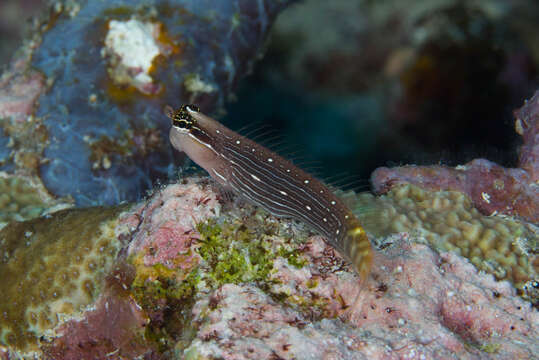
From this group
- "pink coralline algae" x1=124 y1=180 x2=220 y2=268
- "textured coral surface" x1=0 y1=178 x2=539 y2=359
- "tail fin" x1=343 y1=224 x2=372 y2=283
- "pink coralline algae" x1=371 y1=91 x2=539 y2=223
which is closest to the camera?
"textured coral surface" x1=0 y1=178 x2=539 y2=359

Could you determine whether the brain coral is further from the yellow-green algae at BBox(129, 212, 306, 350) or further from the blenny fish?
the yellow-green algae at BBox(129, 212, 306, 350)

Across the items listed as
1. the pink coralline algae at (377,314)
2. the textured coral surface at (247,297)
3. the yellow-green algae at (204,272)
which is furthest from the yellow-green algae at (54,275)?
the pink coralline algae at (377,314)

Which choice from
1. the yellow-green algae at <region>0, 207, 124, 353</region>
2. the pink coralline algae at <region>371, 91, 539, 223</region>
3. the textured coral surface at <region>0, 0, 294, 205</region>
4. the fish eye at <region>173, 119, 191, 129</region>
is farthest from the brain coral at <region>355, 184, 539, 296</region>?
the textured coral surface at <region>0, 0, 294, 205</region>

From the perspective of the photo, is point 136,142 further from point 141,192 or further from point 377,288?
point 377,288

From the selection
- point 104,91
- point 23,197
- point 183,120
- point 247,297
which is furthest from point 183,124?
point 23,197

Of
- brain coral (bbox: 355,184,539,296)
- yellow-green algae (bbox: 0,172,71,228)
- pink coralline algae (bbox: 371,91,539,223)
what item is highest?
pink coralline algae (bbox: 371,91,539,223)

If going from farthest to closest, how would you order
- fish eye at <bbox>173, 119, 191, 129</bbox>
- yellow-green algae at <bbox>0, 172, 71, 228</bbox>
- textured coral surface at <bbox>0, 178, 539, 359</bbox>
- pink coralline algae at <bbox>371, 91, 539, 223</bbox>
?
yellow-green algae at <bbox>0, 172, 71, 228</bbox> < pink coralline algae at <bbox>371, 91, 539, 223</bbox> < fish eye at <bbox>173, 119, 191, 129</bbox> < textured coral surface at <bbox>0, 178, 539, 359</bbox>

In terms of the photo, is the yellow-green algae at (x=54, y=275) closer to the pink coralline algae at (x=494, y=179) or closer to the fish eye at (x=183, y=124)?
the fish eye at (x=183, y=124)
